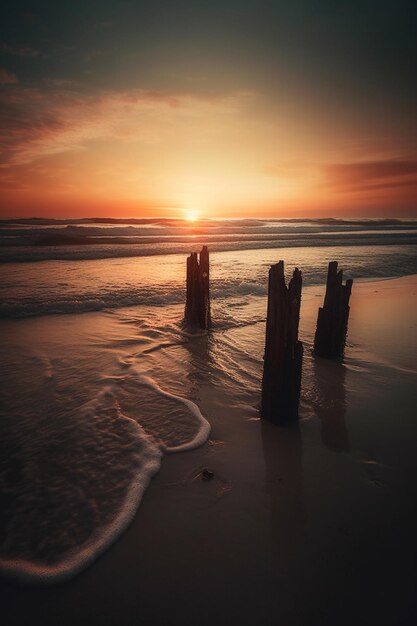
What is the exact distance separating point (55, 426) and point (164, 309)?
5.74m

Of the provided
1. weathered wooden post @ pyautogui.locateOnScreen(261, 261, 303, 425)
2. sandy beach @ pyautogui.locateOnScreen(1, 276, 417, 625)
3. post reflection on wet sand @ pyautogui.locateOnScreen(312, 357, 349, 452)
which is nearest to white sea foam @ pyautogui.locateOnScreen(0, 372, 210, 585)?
sandy beach @ pyautogui.locateOnScreen(1, 276, 417, 625)

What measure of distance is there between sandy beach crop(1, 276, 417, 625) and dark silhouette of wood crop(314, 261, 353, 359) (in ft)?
3.89

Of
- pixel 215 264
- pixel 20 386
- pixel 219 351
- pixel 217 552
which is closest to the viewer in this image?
pixel 217 552

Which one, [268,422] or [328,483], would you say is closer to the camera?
[328,483]

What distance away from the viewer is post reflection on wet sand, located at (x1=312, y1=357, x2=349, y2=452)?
3.82 meters

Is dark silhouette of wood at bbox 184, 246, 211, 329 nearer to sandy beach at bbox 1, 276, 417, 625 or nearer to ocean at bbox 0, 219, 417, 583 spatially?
ocean at bbox 0, 219, 417, 583

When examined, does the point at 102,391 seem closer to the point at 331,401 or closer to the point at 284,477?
the point at 284,477

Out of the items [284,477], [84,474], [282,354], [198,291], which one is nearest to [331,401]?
[282,354]

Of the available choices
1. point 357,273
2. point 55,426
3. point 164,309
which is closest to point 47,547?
point 55,426

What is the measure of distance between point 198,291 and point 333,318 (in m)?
3.03

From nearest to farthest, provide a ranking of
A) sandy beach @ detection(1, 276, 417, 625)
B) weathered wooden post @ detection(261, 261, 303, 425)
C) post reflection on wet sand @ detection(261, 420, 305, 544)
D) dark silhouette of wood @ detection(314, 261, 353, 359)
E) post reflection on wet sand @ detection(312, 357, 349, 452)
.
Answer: sandy beach @ detection(1, 276, 417, 625) → post reflection on wet sand @ detection(261, 420, 305, 544) → post reflection on wet sand @ detection(312, 357, 349, 452) → weathered wooden post @ detection(261, 261, 303, 425) → dark silhouette of wood @ detection(314, 261, 353, 359)

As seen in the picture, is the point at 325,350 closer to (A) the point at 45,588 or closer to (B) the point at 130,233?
(A) the point at 45,588

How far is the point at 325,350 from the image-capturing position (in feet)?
20.0

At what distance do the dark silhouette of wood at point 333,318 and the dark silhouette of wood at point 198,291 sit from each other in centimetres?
260
